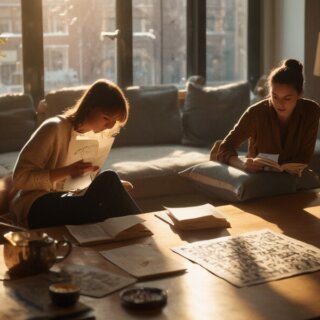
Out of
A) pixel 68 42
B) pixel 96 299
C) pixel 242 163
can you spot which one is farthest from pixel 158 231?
pixel 68 42

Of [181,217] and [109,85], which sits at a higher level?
[109,85]

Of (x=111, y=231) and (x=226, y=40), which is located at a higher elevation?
(x=226, y=40)

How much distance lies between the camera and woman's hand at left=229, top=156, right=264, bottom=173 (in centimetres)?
353

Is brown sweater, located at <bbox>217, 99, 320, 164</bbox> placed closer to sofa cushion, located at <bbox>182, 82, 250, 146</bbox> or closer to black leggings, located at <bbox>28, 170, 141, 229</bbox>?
black leggings, located at <bbox>28, 170, 141, 229</bbox>

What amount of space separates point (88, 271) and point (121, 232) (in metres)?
0.37

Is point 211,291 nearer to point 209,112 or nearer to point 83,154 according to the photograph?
point 83,154

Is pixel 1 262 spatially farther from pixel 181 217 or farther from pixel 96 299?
pixel 181 217

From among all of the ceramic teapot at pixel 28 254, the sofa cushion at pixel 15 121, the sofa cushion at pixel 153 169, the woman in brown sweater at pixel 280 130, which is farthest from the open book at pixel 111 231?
the sofa cushion at pixel 15 121

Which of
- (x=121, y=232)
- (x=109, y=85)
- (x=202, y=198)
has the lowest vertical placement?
(x=202, y=198)

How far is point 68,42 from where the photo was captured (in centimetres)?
514

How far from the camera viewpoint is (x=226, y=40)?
577 cm

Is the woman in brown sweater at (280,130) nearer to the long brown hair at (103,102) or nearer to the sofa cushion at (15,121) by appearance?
the long brown hair at (103,102)

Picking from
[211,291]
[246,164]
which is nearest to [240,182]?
[246,164]

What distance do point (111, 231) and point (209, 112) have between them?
2734 mm
